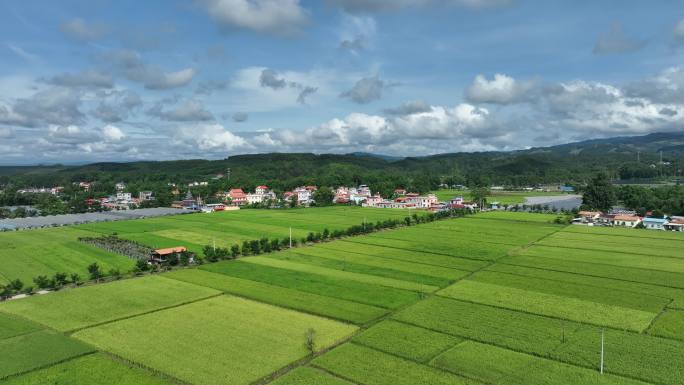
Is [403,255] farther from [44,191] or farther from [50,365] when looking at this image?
[44,191]

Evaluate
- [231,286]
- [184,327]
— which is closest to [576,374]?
[184,327]

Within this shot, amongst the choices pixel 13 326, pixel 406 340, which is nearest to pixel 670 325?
pixel 406 340

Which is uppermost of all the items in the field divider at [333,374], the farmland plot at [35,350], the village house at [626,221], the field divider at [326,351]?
the village house at [626,221]

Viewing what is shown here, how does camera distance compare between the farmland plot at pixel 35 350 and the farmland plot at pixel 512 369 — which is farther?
the farmland plot at pixel 35 350

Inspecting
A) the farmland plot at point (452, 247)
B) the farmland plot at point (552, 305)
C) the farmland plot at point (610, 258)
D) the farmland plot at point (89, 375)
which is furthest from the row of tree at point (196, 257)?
the farmland plot at point (552, 305)

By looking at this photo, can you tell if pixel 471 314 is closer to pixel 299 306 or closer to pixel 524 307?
pixel 524 307

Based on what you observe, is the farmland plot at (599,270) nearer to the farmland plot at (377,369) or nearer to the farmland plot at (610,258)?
the farmland plot at (610,258)
